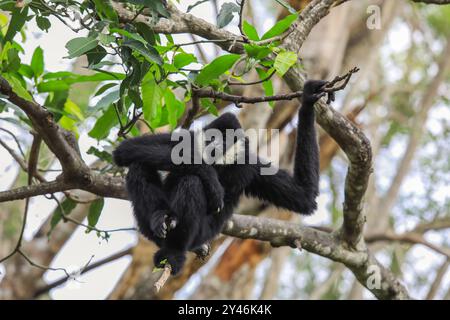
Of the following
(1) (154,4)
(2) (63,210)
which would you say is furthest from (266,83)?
(2) (63,210)

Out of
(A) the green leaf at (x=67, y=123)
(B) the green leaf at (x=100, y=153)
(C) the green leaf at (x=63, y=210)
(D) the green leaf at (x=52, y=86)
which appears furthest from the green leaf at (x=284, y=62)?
(C) the green leaf at (x=63, y=210)

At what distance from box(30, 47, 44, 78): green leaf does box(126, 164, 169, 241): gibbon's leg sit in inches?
42.1

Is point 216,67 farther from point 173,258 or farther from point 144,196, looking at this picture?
point 173,258

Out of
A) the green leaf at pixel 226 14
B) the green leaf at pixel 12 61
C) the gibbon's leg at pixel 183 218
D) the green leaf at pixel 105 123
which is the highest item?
the green leaf at pixel 226 14

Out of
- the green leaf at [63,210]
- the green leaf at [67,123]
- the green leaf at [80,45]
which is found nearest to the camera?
the green leaf at [80,45]

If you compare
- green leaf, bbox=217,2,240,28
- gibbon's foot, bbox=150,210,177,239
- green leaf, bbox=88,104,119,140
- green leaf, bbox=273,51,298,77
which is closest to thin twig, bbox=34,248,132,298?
green leaf, bbox=88,104,119,140

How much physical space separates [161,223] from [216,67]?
1166 mm

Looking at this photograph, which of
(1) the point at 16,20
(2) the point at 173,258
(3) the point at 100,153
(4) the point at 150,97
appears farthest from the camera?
(3) the point at 100,153

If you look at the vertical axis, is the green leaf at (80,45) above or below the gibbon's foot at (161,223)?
above

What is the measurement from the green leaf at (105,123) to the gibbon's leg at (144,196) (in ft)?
1.33

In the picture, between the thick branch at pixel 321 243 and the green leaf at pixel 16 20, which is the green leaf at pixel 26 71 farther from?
the thick branch at pixel 321 243

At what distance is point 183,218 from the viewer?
14.8 feet

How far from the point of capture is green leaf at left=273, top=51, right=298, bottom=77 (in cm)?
371

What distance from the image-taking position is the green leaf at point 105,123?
4.83 metres
